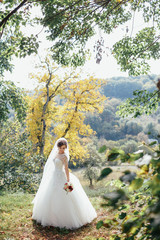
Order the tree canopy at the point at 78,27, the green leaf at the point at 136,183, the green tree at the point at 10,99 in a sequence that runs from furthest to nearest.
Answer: the green tree at the point at 10,99 < the tree canopy at the point at 78,27 < the green leaf at the point at 136,183

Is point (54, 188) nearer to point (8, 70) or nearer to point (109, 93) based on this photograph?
point (8, 70)

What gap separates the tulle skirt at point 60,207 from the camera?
485cm

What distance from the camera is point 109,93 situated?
132m

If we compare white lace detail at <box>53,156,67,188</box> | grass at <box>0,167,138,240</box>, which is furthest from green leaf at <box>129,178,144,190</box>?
white lace detail at <box>53,156,67,188</box>

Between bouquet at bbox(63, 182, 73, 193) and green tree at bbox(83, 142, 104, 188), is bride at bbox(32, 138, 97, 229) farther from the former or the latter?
green tree at bbox(83, 142, 104, 188)

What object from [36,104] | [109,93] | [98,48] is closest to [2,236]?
[98,48]

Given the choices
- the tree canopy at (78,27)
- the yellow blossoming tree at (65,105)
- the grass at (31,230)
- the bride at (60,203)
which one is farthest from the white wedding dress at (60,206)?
the yellow blossoming tree at (65,105)

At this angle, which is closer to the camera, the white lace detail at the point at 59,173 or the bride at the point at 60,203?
the bride at the point at 60,203

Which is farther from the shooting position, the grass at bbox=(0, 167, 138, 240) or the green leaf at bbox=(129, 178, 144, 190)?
the grass at bbox=(0, 167, 138, 240)

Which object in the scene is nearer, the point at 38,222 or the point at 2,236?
the point at 2,236

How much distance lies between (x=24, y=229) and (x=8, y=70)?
19.3 ft

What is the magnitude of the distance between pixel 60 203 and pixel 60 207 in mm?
88

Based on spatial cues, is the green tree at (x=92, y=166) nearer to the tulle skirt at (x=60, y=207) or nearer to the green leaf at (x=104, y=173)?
the tulle skirt at (x=60, y=207)

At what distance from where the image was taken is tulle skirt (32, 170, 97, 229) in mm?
4848
